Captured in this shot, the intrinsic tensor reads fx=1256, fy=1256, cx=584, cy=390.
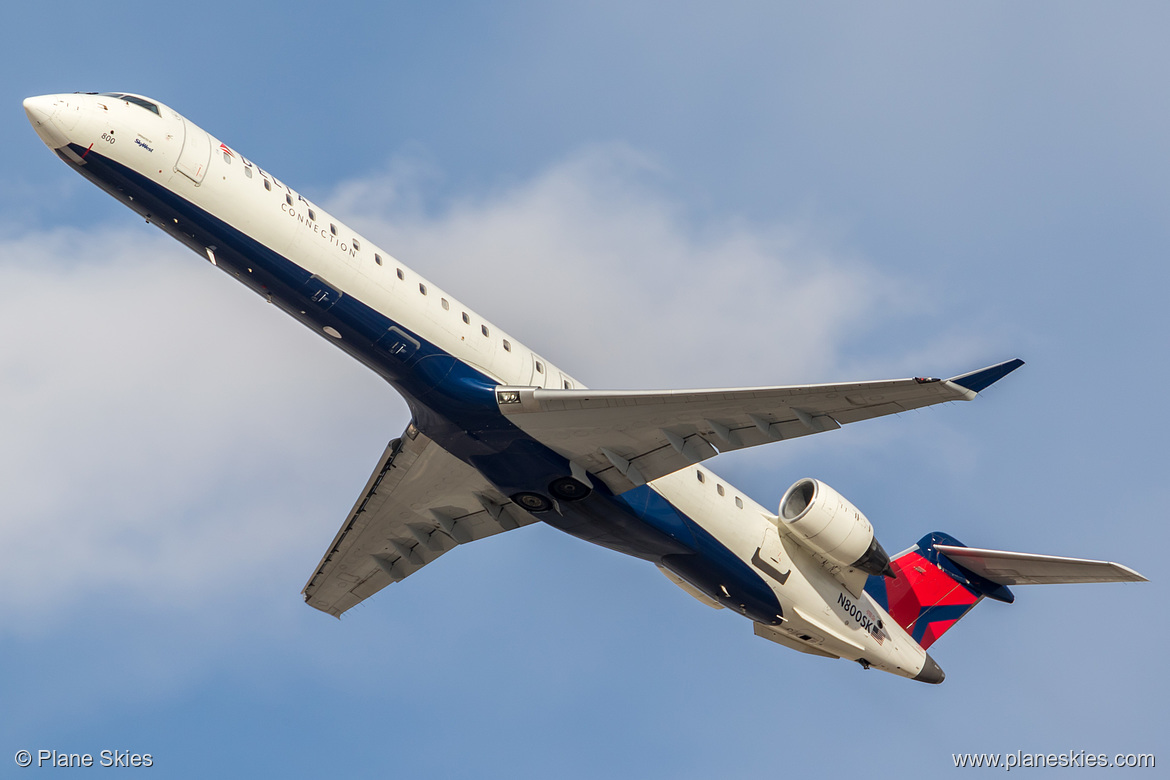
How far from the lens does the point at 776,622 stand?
1078 inches

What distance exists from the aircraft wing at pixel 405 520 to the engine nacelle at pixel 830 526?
5.73 meters

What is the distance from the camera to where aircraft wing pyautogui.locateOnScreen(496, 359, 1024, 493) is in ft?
69.5

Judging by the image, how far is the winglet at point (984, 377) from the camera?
1798 centimetres

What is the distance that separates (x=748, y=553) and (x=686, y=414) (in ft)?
15.9

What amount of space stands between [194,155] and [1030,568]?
1997 cm

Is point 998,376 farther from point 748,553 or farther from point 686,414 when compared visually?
point 748,553

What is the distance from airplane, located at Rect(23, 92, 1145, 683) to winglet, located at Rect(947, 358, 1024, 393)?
0.11ft

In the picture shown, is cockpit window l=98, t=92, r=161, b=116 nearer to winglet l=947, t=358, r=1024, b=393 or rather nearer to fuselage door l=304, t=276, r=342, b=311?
fuselage door l=304, t=276, r=342, b=311

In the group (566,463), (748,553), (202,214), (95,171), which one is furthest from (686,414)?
(95,171)

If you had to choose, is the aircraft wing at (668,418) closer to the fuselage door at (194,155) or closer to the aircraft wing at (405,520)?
the aircraft wing at (405,520)

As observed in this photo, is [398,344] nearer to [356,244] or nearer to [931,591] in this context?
[356,244]

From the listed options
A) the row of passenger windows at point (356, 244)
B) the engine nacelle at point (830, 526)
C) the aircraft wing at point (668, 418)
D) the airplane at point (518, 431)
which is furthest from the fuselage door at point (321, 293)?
the engine nacelle at point (830, 526)

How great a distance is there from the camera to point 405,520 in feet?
93.5

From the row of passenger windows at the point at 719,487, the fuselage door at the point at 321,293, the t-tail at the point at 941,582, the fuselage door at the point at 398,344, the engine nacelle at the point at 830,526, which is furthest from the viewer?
the t-tail at the point at 941,582
